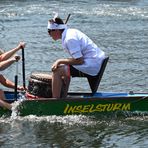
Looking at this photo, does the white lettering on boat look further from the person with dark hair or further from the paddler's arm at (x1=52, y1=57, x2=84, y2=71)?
the paddler's arm at (x1=52, y1=57, x2=84, y2=71)

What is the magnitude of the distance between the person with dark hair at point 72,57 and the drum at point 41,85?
9.9 inches

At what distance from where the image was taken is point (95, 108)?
1218 centimetres

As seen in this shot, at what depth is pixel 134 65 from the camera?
18.8m

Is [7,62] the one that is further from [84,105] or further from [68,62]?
[84,105]

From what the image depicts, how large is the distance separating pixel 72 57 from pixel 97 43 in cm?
1143

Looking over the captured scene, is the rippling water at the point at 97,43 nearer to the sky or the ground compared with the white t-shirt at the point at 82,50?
nearer to the ground

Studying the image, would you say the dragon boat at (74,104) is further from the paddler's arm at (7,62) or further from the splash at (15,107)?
the paddler's arm at (7,62)

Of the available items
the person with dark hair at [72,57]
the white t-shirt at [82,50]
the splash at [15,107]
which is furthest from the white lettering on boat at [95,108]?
the splash at [15,107]

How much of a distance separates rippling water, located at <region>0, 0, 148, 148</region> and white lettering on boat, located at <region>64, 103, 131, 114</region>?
0.16 m

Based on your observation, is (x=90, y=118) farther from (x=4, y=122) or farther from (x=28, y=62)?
(x=28, y=62)

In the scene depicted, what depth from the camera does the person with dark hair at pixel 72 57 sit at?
11984 millimetres

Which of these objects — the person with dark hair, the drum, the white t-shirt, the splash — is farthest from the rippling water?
the white t-shirt

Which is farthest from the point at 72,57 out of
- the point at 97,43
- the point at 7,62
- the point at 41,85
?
the point at 97,43

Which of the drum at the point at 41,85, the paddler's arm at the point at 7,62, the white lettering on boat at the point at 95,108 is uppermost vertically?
the paddler's arm at the point at 7,62
